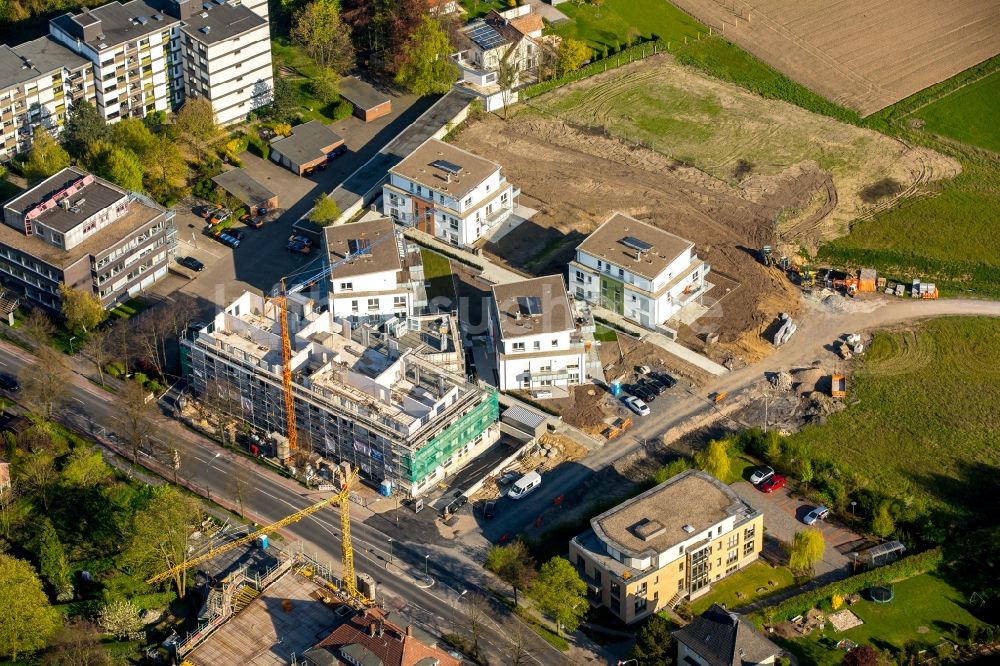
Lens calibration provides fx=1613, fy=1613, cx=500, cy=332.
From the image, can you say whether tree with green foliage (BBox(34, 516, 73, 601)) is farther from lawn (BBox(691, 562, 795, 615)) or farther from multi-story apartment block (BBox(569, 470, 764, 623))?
lawn (BBox(691, 562, 795, 615))

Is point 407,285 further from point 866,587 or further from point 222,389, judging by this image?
point 866,587

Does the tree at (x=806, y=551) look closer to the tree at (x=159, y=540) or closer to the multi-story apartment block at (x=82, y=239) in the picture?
the tree at (x=159, y=540)

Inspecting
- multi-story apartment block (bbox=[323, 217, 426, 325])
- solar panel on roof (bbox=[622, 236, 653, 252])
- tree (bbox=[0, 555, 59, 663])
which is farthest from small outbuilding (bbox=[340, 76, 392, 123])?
tree (bbox=[0, 555, 59, 663])

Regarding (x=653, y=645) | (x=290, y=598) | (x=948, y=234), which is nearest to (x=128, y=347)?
(x=290, y=598)

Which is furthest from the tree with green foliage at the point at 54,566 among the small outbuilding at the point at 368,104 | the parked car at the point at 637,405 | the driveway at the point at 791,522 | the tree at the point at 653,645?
the small outbuilding at the point at 368,104

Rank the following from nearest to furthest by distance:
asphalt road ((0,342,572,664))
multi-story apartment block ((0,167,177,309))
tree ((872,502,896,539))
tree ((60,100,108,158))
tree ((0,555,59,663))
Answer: tree ((0,555,59,663))
asphalt road ((0,342,572,664))
tree ((872,502,896,539))
multi-story apartment block ((0,167,177,309))
tree ((60,100,108,158))

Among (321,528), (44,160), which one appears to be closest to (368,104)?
(44,160)
